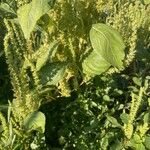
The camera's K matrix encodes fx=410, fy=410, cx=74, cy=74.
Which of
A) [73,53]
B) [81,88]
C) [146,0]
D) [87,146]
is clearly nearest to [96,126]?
[87,146]

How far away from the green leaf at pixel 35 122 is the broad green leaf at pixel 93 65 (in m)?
0.32

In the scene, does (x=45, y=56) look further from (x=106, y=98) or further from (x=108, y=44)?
(x=106, y=98)

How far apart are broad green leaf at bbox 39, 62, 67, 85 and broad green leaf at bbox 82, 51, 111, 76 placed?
96 millimetres

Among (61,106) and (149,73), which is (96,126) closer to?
(61,106)

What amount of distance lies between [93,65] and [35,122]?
38 centimetres

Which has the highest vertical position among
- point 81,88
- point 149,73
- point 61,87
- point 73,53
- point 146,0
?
point 146,0

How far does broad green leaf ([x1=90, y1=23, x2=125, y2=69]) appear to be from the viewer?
1.57 m

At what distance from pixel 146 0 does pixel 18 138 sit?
2.59 ft

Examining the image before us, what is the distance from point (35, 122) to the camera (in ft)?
5.03

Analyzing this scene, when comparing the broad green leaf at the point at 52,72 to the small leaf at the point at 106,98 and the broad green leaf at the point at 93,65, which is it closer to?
the broad green leaf at the point at 93,65

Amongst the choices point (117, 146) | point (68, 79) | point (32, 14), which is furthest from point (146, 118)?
point (32, 14)

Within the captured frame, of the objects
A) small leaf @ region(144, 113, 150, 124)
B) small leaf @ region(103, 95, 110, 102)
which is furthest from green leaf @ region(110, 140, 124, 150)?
small leaf @ region(103, 95, 110, 102)

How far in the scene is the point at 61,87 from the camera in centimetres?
172

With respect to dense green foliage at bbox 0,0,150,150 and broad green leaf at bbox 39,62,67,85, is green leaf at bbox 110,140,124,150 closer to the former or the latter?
dense green foliage at bbox 0,0,150,150
